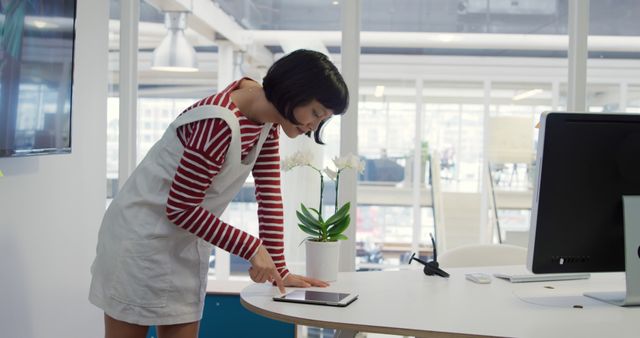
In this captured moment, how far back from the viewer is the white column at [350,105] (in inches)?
137

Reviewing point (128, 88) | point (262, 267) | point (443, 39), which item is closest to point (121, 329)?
point (262, 267)

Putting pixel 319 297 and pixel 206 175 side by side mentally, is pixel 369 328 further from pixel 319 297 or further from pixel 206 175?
pixel 206 175

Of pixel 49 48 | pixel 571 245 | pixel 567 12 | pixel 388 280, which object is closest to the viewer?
pixel 571 245

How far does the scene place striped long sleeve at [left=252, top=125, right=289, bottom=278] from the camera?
6.33ft

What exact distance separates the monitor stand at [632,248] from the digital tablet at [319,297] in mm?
690

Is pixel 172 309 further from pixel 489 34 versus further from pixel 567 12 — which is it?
pixel 567 12

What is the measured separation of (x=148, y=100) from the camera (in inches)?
144

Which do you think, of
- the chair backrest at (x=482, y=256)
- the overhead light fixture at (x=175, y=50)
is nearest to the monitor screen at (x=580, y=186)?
the chair backrest at (x=482, y=256)

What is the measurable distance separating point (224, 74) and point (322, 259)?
1804mm

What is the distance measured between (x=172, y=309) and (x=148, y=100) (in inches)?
80.4

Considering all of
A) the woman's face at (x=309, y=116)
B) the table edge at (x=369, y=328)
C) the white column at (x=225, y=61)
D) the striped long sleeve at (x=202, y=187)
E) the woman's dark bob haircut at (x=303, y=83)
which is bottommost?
the table edge at (x=369, y=328)

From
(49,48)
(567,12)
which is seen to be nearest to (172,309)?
(49,48)

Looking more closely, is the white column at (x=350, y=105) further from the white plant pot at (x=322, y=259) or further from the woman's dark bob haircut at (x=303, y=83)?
the woman's dark bob haircut at (x=303, y=83)

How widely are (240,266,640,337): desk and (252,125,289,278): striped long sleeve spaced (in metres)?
0.11
